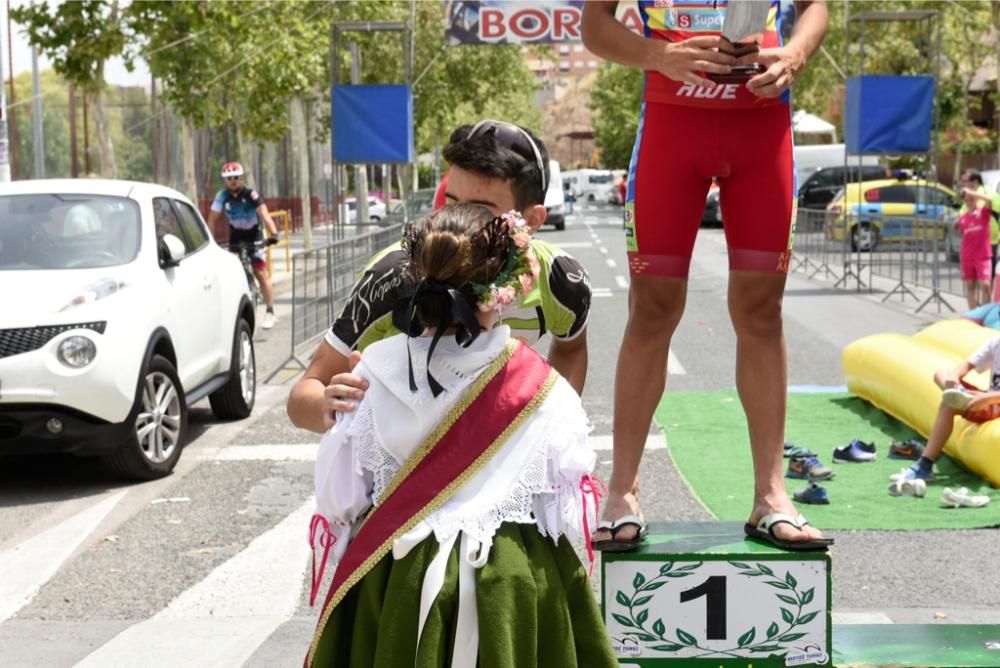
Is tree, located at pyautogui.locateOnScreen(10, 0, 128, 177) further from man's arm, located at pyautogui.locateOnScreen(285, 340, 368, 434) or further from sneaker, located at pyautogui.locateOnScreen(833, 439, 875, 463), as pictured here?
man's arm, located at pyautogui.locateOnScreen(285, 340, 368, 434)

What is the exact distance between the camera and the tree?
723 inches

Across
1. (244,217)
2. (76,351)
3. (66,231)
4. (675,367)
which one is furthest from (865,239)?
(76,351)

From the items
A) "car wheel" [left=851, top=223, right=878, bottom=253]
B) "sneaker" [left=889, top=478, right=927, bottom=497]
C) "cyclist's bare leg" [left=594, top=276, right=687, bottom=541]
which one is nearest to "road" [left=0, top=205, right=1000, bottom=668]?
"sneaker" [left=889, top=478, right=927, bottom=497]

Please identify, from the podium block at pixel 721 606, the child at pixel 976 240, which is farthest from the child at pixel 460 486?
the child at pixel 976 240

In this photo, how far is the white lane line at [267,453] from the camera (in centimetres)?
927

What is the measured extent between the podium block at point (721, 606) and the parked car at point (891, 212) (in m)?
16.6

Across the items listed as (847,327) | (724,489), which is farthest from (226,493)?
(847,327)

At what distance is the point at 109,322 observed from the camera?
8164mm

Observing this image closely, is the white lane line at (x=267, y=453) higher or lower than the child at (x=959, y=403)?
lower

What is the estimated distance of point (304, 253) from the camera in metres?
13.5

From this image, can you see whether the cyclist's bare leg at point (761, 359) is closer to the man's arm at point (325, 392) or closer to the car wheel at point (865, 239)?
the man's arm at point (325, 392)

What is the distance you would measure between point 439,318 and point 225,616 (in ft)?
11.2

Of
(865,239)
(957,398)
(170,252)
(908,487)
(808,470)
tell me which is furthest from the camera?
(865,239)

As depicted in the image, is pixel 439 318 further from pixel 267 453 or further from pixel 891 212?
pixel 891 212
